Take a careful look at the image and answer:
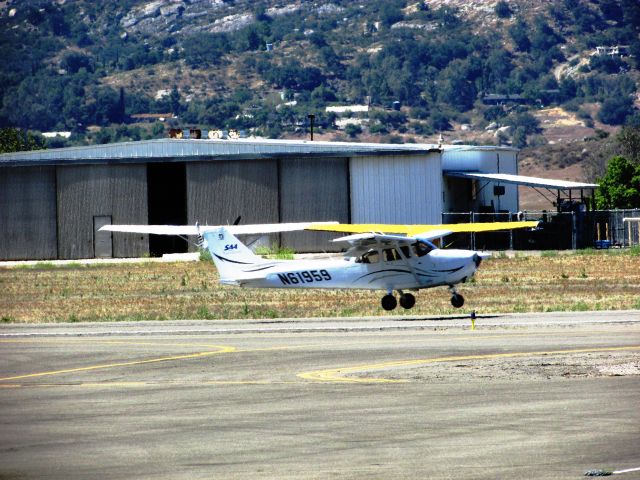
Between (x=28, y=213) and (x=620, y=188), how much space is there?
47.2m

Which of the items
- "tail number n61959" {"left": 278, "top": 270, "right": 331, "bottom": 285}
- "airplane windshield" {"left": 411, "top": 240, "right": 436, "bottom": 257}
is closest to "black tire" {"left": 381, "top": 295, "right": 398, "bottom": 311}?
"airplane windshield" {"left": 411, "top": 240, "right": 436, "bottom": 257}

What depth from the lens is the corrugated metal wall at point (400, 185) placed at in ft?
212

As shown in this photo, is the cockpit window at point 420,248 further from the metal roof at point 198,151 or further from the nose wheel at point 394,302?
the metal roof at point 198,151

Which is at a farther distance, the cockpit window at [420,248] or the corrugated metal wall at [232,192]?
the corrugated metal wall at [232,192]

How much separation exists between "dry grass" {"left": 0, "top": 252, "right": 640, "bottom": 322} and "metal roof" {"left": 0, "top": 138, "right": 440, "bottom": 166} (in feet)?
41.0

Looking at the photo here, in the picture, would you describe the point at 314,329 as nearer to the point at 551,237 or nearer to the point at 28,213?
the point at 551,237

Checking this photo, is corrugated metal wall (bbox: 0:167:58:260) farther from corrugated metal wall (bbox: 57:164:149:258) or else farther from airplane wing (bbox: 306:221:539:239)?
airplane wing (bbox: 306:221:539:239)

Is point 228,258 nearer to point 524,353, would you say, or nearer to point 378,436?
point 524,353

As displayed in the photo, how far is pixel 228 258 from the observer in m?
33.2

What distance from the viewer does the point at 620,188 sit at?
3691 inches

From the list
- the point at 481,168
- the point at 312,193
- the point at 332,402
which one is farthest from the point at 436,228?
the point at 481,168

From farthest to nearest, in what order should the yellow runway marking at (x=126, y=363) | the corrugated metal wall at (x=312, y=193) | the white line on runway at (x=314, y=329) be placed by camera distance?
the corrugated metal wall at (x=312, y=193) < the white line on runway at (x=314, y=329) < the yellow runway marking at (x=126, y=363)

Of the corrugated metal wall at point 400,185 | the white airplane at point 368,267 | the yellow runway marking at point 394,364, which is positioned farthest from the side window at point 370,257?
the corrugated metal wall at point 400,185

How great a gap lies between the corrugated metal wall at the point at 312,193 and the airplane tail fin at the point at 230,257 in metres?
30.8
